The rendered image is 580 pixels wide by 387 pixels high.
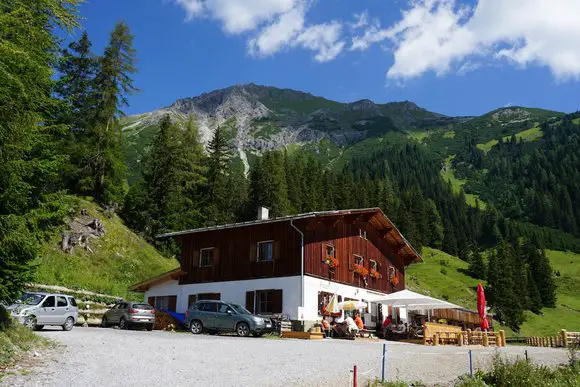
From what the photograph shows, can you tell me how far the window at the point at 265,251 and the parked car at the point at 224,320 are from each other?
542 centimetres

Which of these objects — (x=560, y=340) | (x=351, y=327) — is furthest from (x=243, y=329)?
(x=560, y=340)

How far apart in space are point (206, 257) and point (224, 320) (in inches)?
346

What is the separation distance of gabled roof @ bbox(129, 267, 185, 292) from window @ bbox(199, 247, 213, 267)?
1522 mm

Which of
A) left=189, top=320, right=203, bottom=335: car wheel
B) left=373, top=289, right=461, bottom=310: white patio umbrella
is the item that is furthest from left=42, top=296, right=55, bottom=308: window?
left=373, top=289, right=461, bottom=310: white patio umbrella

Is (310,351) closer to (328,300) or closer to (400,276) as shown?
(328,300)

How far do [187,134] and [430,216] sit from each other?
84.9m

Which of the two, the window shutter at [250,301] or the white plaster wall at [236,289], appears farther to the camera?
the window shutter at [250,301]

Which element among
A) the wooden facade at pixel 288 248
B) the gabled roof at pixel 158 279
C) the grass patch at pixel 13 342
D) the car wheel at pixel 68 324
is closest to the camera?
the grass patch at pixel 13 342

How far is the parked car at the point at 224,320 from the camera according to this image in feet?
81.6

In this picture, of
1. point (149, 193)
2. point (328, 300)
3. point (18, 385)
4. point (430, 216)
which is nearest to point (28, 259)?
point (18, 385)

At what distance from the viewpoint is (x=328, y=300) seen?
3108 centimetres

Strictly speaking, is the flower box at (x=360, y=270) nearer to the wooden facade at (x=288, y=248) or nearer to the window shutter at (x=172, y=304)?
the wooden facade at (x=288, y=248)

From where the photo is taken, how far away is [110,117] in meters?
44.9

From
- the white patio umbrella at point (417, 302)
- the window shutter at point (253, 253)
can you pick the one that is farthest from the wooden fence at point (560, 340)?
the window shutter at point (253, 253)
